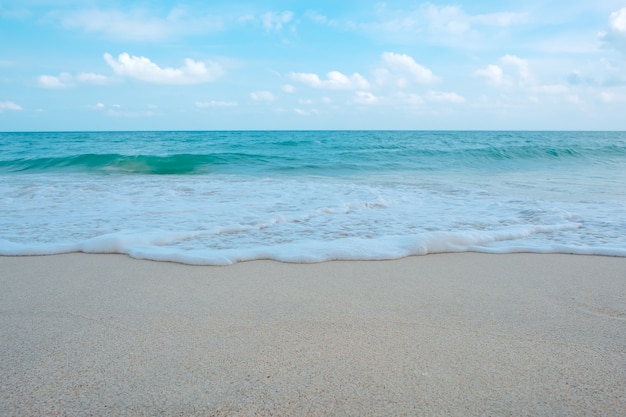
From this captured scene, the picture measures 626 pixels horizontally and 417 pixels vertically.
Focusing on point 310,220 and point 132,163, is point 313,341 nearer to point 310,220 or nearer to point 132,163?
point 310,220

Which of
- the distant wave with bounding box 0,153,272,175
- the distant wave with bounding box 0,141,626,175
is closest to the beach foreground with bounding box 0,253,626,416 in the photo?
the distant wave with bounding box 0,141,626,175

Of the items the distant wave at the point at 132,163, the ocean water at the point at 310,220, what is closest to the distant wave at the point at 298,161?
the distant wave at the point at 132,163

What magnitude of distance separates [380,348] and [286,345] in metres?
0.44

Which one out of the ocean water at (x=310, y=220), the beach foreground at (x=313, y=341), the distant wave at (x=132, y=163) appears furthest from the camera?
the distant wave at (x=132, y=163)

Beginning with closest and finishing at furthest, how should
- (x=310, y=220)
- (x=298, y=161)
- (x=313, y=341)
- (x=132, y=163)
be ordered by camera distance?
(x=313, y=341) → (x=310, y=220) → (x=132, y=163) → (x=298, y=161)

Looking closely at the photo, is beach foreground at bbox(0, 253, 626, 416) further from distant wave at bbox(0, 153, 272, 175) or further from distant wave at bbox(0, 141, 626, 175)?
distant wave at bbox(0, 153, 272, 175)

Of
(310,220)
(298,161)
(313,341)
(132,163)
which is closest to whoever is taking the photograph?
(313,341)

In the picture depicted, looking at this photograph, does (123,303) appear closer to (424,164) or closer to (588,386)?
(588,386)

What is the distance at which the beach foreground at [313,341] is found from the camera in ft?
5.18

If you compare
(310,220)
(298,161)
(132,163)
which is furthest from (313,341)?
(132,163)

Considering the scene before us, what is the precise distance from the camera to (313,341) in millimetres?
2064

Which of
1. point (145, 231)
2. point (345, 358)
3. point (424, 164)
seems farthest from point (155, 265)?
point (424, 164)

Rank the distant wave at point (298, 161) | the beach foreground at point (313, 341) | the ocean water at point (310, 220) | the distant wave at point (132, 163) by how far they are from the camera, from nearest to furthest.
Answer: the beach foreground at point (313, 341), the ocean water at point (310, 220), the distant wave at point (298, 161), the distant wave at point (132, 163)

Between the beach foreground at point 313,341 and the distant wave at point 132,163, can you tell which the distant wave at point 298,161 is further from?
the beach foreground at point 313,341
